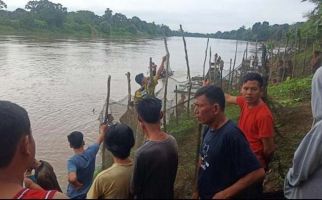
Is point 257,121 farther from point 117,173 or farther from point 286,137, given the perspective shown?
point 286,137

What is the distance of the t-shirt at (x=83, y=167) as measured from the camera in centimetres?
328

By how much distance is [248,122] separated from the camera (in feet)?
9.87

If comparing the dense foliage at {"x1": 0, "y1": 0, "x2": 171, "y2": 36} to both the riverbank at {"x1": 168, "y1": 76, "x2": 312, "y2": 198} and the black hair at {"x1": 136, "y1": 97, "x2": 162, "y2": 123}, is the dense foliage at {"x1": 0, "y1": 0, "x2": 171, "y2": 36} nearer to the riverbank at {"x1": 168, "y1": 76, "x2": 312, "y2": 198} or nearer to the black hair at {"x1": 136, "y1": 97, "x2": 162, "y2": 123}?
the riverbank at {"x1": 168, "y1": 76, "x2": 312, "y2": 198}

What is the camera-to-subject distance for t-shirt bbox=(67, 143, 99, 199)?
10.8ft

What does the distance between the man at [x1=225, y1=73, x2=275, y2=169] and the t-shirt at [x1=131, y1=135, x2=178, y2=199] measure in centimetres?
81

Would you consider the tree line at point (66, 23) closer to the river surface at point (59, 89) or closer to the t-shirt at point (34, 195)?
the river surface at point (59, 89)

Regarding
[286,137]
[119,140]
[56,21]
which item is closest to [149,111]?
[119,140]

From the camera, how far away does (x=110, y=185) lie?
232 centimetres

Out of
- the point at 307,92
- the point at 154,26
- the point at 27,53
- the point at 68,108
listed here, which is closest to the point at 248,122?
the point at 307,92

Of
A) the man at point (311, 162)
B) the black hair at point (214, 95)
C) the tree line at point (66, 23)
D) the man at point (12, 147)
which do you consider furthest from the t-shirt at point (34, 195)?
the tree line at point (66, 23)

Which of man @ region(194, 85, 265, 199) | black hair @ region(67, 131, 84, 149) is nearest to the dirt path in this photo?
man @ region(194, 85, 265, 199)

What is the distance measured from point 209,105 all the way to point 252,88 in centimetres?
88

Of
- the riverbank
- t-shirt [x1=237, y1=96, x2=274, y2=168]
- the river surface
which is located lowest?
the river surface

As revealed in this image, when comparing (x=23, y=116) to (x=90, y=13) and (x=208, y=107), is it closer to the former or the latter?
(x=208, y=107)
